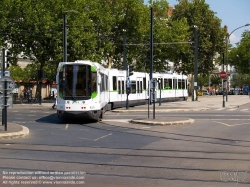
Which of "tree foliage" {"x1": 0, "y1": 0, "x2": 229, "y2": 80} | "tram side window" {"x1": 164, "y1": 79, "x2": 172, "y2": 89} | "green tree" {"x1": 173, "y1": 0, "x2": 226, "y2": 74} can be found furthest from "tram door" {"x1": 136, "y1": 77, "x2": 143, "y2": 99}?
"green tree" {"x1": 173, "y1": 0, "x2": 226, "y2": 74}

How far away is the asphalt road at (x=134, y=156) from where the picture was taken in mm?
9867

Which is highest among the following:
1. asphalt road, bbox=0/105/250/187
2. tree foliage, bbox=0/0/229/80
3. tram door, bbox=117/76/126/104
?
tree foliage, bbox=0/0/229/80

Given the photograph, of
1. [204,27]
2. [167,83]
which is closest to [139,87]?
[167,83]

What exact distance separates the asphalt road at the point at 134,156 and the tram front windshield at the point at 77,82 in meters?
2.50

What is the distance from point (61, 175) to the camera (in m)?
10.0

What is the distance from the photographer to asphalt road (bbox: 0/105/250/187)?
9.87 metres

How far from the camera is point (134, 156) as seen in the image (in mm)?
13125

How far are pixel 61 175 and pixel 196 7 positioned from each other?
71.5 metres

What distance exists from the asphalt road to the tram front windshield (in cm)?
250

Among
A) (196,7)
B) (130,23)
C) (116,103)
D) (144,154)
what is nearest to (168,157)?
(144,154)

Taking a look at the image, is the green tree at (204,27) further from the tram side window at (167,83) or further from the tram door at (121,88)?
the tram door at (121,88)

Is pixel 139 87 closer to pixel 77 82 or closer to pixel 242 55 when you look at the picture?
pixel 77 82

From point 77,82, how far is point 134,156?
35.6 feet

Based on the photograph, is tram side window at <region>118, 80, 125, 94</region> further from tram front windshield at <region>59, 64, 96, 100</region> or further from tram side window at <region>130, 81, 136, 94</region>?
tram front windshield at <region>59, 64, 96, 100</region>
